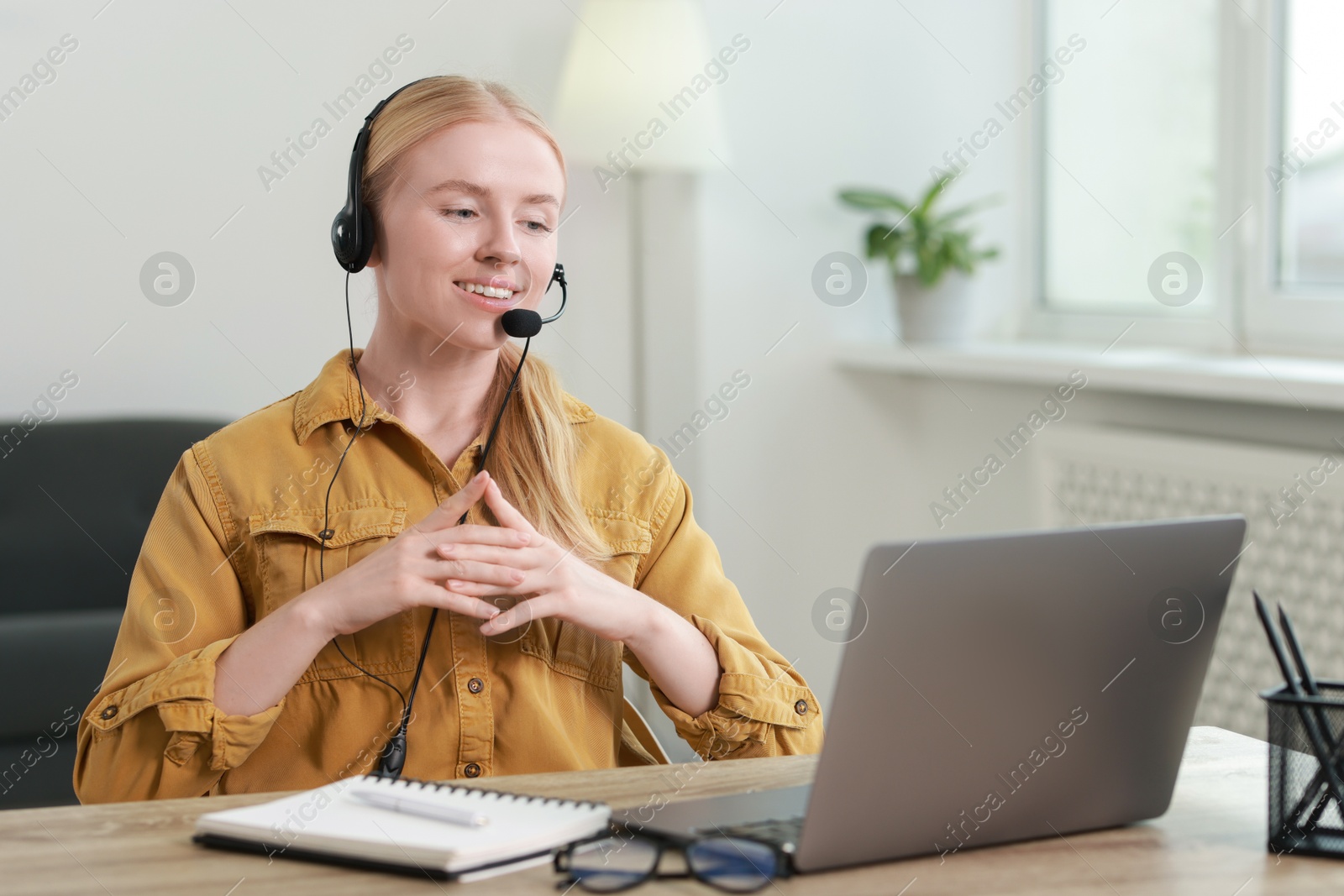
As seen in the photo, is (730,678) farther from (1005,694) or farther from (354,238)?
(354,238)

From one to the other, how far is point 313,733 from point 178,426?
3.74ft

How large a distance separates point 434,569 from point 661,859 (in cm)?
36

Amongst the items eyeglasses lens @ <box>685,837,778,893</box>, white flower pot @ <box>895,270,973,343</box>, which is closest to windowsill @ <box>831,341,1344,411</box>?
white flower pot @ <box>895,270,973,343</box>

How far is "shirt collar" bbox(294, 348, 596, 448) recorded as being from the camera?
4.13 feet

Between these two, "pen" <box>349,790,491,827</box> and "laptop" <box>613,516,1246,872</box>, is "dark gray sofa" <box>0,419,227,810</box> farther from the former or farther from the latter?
"laptop" <box>613,516,1246,872</box>

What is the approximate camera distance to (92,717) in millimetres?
1114

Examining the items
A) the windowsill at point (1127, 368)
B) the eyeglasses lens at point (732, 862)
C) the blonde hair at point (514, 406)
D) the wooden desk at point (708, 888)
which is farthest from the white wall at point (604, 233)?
the eyeglasses lens at point (732, 862)

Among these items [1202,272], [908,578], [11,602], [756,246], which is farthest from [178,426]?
[1202,272]

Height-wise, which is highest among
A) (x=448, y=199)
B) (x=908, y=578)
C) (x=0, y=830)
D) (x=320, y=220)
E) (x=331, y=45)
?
(x=331, y=45)

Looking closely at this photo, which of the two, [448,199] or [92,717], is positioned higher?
[448,199]

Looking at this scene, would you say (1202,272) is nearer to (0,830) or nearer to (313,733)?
(313,733)

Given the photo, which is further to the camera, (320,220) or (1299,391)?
(320,220)

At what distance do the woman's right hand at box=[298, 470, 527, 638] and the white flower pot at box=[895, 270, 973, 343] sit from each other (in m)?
1.85

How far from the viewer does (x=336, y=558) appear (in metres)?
1.22
